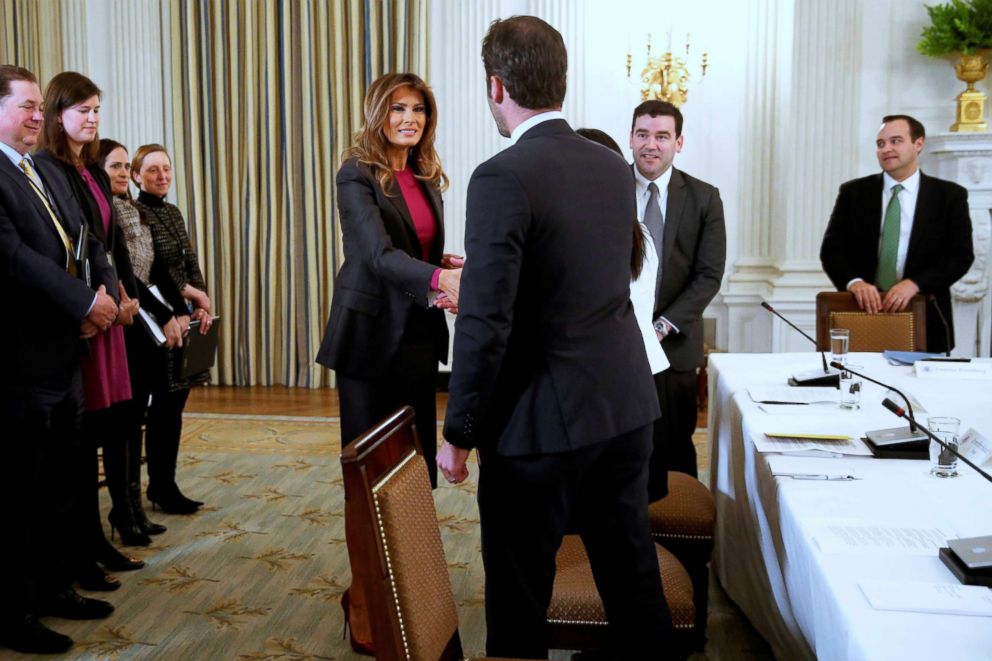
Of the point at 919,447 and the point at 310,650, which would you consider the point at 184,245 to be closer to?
the point at 310,650

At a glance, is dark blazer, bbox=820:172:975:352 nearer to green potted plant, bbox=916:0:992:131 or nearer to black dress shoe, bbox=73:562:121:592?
green potted plant, bbox=916:0:992:131

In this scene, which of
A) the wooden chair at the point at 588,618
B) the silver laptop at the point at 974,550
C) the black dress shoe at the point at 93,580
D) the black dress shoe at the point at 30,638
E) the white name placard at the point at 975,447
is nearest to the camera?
the silver laptop at the point at 974,550

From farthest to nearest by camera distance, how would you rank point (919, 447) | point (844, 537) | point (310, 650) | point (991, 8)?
point (991, 8), point (310, 650), point (919, 447), point (844, 537)

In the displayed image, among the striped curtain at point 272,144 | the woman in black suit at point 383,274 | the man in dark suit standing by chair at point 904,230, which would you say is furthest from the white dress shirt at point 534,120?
the striped curtain at point 272,144

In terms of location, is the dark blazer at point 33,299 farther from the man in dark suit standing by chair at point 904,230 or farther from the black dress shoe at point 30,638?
the man in dark suit standing by chair at point 904,230

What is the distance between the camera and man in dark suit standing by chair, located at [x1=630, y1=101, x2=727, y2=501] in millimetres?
3676

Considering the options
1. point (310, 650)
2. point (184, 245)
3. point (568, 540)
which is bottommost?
point (310, 650)

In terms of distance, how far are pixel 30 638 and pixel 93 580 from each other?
485mm

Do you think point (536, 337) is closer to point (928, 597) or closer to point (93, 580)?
point (928, 597)

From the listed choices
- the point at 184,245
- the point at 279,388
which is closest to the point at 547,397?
the point at 184,245

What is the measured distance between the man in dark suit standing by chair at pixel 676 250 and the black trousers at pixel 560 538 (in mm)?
1577

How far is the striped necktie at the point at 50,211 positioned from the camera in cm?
304

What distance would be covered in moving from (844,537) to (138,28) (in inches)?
256

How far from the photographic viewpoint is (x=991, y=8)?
5762 millimetres
